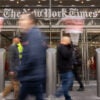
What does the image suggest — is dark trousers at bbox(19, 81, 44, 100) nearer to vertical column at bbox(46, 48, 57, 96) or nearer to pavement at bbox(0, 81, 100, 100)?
pavement at bbox(0, 81, 100, 100)

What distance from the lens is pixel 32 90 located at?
5.76m

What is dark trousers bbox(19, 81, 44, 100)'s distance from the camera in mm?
5707

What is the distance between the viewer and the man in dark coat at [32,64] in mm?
5613

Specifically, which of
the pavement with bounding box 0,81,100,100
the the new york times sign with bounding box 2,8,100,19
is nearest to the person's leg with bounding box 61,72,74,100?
the pavement with bounding box 0,81,100,100

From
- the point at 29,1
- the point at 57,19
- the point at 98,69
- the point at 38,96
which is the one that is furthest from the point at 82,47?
the point at 38,96

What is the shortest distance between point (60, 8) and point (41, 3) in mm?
712

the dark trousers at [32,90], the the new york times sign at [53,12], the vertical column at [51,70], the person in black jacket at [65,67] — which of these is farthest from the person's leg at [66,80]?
the the new york times sign at [53,12]

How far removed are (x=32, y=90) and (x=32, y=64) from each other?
0.38m

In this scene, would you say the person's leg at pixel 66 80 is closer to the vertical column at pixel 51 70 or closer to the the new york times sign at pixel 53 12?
the vertical column at pixel 51 70

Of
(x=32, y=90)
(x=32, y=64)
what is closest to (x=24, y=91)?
(x=32, y=90)

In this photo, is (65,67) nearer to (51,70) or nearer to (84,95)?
(51,70)

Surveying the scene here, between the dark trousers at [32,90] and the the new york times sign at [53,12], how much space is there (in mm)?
9724

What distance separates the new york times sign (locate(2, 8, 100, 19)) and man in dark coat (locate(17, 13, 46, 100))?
31.5ft

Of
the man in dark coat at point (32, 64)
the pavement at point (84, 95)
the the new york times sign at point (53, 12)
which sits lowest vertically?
the pavement at point (84, 95)
